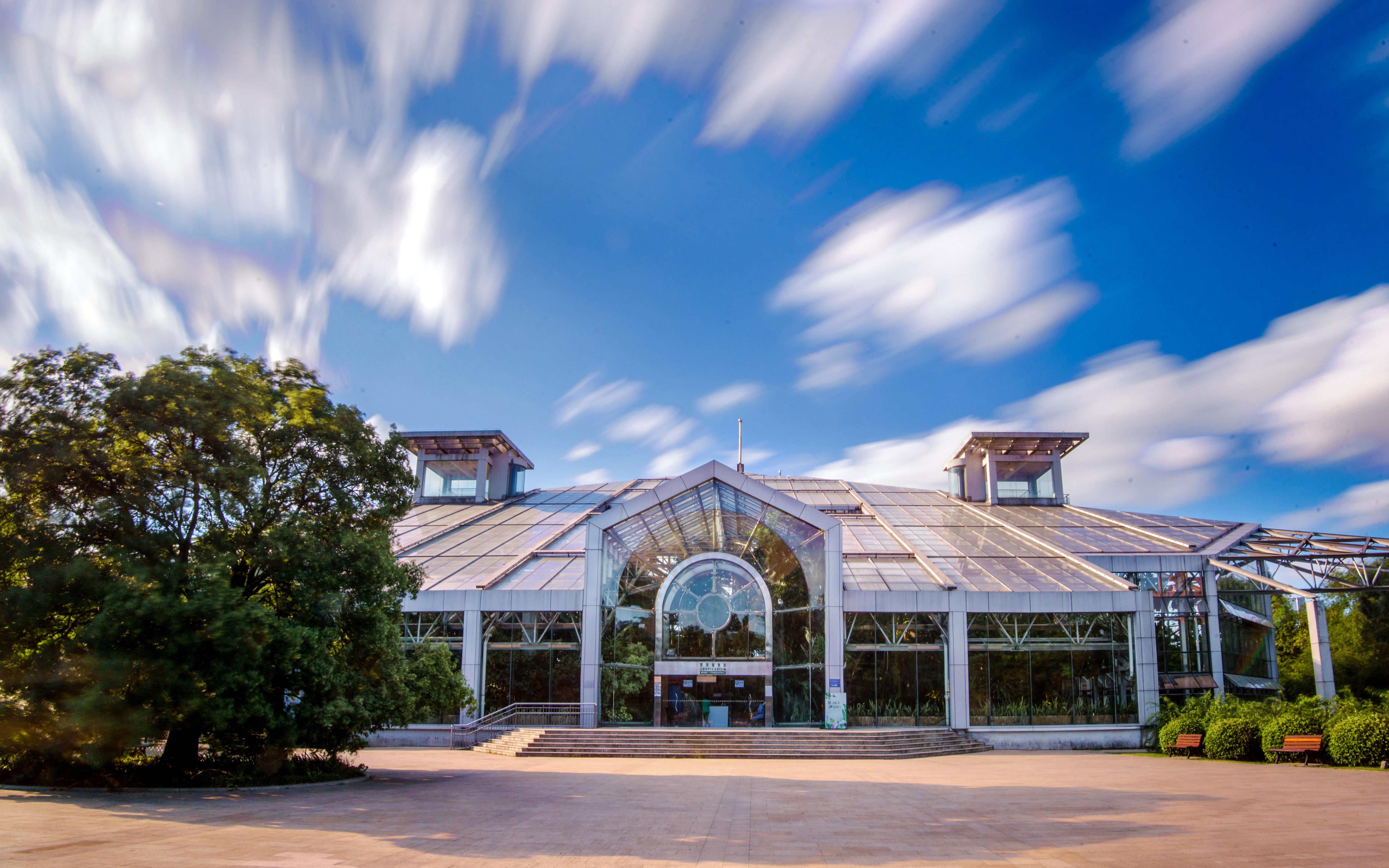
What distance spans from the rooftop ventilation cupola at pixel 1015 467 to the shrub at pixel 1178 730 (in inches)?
827

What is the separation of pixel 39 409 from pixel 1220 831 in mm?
22624

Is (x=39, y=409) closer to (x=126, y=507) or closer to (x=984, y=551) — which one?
(x=126, y=507)

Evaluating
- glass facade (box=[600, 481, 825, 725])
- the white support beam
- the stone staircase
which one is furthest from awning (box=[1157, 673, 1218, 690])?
glass facade (box=[600, 481, 825, 725])

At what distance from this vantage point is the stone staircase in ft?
91.6

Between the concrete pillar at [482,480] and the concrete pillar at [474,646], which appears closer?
the concrete pillar at [474,646]

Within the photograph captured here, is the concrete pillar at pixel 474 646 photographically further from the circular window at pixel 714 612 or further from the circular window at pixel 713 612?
the circular window at pixel 713 612

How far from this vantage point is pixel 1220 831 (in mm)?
12625

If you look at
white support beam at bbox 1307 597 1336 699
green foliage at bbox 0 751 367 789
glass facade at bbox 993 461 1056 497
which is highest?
glass facade at bbox 993 461 1056 497

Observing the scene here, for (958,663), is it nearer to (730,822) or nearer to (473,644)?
(473,644)

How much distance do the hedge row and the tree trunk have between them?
1105 inches

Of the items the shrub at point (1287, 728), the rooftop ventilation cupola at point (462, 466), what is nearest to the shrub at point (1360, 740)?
the shrub at point (1287, 728)

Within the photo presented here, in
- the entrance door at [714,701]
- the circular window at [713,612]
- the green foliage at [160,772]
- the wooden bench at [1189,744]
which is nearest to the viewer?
the green foliage at [160,772]

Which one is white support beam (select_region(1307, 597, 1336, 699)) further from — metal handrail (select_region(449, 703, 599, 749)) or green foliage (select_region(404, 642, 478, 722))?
green foliage (select_region(404, 642, 478, 722))

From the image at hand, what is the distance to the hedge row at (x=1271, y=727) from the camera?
22031 mm
